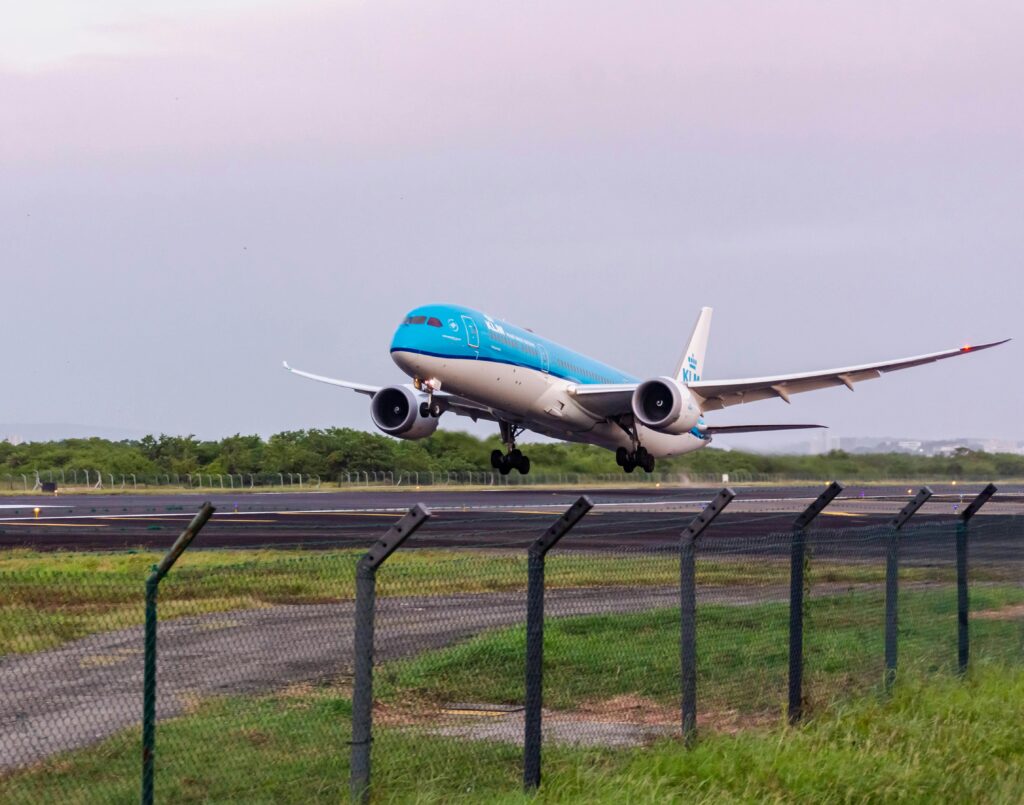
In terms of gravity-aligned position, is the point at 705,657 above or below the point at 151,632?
below

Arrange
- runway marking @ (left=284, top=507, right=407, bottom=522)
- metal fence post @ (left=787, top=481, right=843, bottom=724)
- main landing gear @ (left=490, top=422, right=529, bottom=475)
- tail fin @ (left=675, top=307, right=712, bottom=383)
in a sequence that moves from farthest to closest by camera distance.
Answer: tail fin @ (left=675, top=307, right=712, bottom=383)
main landing gear @ (left=490, top=422, right=529, bottom=475)
runway marking @ (left=284, top=507, right=407, bottom=522)
metal fence post @ (left=787, top=481, right=843, bottom=724)

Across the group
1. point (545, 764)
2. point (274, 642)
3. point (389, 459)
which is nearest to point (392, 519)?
point (545, 764)

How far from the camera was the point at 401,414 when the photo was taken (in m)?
35.9

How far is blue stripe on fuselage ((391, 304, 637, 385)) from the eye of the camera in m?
31.3

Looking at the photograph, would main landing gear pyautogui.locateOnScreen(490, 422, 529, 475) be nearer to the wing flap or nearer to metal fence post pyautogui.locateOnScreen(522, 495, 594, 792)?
the wing flap

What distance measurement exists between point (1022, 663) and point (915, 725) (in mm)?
4007

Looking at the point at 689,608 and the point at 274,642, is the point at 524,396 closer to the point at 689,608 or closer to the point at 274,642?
the point at 689,608

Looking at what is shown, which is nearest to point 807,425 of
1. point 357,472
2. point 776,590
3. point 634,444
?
point 634,444

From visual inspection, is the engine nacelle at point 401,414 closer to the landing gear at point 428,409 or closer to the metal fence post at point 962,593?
the landing gear at point 428,409

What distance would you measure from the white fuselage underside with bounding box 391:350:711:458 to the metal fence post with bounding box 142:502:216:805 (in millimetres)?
25522

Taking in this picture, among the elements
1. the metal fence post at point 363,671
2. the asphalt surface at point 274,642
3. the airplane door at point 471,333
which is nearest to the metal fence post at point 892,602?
the asphalt surface at point 274,642

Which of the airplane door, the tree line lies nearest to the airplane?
the airplane door

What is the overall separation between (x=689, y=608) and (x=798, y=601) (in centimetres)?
147

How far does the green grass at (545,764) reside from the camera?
21.8ft
